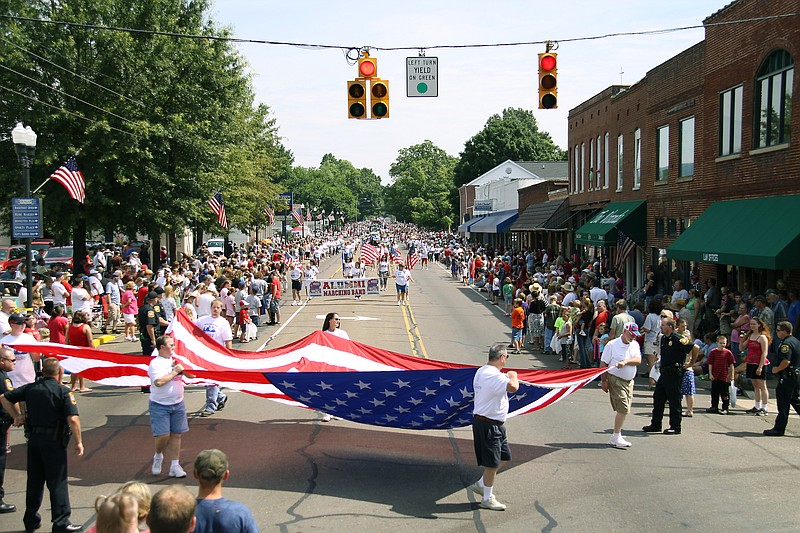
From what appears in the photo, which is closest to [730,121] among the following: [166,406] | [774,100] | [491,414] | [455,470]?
[774,100]

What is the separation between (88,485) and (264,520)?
254 centimetres

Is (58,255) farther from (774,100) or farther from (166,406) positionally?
(774,100)

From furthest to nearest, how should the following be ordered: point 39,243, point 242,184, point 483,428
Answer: point 242,184
point 39,243
point 483,428

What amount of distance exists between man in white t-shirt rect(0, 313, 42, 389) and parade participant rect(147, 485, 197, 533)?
6866mm

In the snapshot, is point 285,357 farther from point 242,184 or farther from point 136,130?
point 242,184

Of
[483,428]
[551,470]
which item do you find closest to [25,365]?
[483,428]

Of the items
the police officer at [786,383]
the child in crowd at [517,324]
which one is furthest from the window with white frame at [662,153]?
the police officer at [786,383]

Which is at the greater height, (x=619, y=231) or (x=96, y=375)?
(x=619, y=231)

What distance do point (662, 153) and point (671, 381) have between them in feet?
58.5

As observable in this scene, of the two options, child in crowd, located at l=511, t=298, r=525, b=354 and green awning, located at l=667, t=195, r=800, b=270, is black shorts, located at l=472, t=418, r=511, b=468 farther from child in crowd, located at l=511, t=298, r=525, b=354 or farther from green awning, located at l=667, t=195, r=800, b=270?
child in crowd, located at l=511, t=298, r=525, b=354

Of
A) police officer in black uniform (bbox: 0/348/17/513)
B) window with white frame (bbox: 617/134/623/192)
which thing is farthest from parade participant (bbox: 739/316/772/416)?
window with white frame (bbox: 617/134/623/192)

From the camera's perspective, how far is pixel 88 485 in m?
8.93

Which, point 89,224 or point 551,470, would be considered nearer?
point 551,470

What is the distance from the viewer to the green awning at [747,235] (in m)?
16.3
